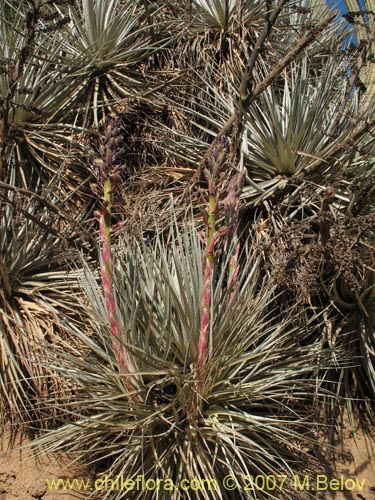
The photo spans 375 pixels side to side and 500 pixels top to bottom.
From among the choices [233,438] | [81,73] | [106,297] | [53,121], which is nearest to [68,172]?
[53,121]

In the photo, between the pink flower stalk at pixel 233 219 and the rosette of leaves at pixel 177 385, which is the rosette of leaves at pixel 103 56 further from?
the rosette of leaves at pixel 177 385

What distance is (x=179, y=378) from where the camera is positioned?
Answer: 3.52m

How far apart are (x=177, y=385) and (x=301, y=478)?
0.93 m

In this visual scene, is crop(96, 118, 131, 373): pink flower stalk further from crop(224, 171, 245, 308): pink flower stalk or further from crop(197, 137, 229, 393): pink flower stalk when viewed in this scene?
crop(224, 171, 245, 308): pink flower stalk

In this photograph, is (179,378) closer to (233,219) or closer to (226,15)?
(233,219)

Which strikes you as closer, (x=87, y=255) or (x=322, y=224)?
(x=322, y=224)

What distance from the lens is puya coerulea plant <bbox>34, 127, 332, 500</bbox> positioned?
3490mm

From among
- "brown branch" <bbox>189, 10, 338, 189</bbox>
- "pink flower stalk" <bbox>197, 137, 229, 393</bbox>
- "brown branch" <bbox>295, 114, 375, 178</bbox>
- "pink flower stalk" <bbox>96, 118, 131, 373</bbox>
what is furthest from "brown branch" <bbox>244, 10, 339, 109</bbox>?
"pink flower stalk" <bbox>96, 118, 131, 373</bbox>

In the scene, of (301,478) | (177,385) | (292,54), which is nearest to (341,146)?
(292,54)

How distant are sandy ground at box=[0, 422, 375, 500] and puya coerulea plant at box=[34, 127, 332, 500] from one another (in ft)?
0.50

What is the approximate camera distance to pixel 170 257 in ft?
13.1

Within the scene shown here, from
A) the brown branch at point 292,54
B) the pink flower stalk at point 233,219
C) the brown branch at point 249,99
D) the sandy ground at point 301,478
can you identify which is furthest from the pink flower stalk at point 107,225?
the brown branch at point 292,54

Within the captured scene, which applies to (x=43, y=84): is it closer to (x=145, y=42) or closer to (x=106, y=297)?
(x=145, y=42)

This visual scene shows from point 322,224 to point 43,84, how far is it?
7.94ft
